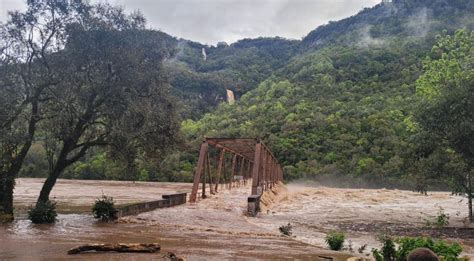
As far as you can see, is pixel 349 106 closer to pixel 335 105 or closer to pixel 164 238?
pixel 335 105

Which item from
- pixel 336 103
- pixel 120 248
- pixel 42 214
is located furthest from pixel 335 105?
pixel 120 248

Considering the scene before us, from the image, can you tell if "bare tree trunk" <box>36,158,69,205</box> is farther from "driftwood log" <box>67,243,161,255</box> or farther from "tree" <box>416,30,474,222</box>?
"tree" <box>416,30,474,222</box>

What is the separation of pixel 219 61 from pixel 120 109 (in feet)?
454

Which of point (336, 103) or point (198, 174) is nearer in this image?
point (198, 174)

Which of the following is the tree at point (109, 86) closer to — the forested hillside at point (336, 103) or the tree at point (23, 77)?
the tree at point (23, 77)

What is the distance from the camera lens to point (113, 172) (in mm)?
70625

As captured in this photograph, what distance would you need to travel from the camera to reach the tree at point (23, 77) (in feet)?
47.2

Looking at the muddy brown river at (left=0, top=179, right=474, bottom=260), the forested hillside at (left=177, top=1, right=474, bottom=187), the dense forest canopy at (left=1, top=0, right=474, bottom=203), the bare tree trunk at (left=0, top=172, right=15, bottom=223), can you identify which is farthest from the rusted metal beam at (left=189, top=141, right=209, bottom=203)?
the forested hillside at (left=177, top=1, right=474, bottom=187)

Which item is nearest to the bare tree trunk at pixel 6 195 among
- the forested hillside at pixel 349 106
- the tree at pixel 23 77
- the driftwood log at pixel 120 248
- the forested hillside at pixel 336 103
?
the tree at pixel 23 77

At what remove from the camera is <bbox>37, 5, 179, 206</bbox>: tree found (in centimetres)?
1503

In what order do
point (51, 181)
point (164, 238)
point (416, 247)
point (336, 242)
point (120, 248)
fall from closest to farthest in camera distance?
point (416, 247), point (120, 248), point (336, 242), point (164, 238), point (51, 181)

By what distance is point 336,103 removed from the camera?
A: 260 ft

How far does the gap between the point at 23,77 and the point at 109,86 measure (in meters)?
2.78

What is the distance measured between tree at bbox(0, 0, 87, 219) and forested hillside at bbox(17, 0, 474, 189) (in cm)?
1918
